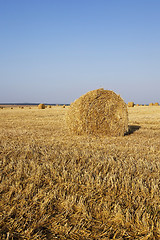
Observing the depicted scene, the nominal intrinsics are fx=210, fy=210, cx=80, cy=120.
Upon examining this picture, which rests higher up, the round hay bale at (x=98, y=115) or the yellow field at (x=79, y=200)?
the round hay bale at (x=98, y=115)

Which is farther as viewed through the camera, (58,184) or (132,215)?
(58,184)

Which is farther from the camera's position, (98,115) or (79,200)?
(98,115)

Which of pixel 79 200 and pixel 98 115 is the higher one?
pixel 98 115

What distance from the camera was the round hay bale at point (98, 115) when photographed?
28.9ft

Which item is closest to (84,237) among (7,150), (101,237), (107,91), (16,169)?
(101,237)

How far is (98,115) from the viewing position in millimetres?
8930

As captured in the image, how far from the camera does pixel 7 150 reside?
5.11 metres

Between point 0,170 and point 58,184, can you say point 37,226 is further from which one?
point 0,170

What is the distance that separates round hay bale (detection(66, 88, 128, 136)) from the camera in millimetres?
8812

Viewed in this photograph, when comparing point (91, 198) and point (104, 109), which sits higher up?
point (104, 109)

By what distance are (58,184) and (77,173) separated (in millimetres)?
428

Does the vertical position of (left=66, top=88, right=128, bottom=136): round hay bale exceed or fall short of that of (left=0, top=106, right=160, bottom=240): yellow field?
it exceeds it

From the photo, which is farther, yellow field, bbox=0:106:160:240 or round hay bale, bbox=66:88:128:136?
round hay bale, bbox=66:88:128:136

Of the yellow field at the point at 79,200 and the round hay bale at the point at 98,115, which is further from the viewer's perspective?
the round hay bale at the point at 98,115
